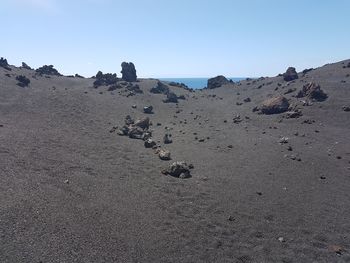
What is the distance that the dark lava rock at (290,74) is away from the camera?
214 feet

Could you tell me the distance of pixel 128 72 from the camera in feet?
238

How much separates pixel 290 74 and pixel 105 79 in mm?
32696

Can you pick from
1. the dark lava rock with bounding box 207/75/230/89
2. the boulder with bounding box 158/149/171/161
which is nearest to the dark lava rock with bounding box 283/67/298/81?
the dark lava rock with bounding box 207/75/230/89

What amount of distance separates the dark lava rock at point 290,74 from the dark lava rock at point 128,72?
28.2 meters

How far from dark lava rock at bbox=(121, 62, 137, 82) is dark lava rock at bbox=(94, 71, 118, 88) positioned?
3697mm

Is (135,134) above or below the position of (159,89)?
below

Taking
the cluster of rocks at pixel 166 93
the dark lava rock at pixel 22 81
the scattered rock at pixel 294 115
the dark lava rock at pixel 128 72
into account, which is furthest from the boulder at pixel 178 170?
the dark lava rock at pixel 128 72

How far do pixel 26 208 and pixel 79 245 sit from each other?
9.97ft

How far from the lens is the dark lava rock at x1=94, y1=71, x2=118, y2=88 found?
63881 millimetres

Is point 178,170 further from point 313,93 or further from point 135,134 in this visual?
point 313,93

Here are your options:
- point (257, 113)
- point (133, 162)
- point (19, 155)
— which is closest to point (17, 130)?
point (19, 155)

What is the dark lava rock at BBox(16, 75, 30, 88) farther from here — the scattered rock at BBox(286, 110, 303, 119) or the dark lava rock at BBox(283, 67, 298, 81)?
the dark lava rock at BBox(283, 67, 298, 81)

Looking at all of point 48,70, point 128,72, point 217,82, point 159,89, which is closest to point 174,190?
point 159,89

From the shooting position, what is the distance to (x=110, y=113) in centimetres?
4356
